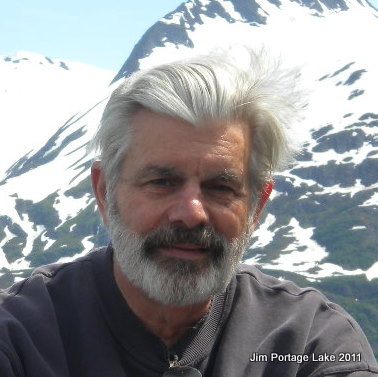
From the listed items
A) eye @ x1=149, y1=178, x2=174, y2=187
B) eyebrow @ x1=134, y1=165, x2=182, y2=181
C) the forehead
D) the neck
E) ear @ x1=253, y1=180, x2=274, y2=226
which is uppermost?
the forehead

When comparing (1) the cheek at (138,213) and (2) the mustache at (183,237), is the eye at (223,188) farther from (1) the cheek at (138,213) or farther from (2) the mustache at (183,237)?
(1) the cheek at (138,213)

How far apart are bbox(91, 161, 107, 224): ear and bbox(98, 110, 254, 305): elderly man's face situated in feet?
1.61

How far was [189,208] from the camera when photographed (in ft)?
21.3

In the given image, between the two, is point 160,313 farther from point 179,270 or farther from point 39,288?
point 39,288

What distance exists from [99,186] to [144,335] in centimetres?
152

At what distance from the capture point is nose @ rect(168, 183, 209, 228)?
6.48 metres

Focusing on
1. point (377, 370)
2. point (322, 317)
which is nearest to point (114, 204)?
point (322, 317)

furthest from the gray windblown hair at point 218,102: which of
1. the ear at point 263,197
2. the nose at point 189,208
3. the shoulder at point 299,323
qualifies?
the shoulder at point 299,323

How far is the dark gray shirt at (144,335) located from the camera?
6.15m

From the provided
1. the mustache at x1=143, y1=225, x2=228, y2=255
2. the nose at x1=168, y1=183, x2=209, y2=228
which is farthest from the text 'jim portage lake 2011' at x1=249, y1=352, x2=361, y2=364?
the nose at x1=168, y1=183, x2=209, y2=228

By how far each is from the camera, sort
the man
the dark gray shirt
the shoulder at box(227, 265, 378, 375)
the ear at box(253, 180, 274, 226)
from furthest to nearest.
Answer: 1. the ear at box(253, 180, 274, 226)
2. the shoulder at box(227, 265, 378, 375)
3. the man
4. the dark gray shirt

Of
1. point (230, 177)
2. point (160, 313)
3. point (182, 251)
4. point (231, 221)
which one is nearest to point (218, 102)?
point (230, 177)

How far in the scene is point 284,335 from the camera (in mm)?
6844

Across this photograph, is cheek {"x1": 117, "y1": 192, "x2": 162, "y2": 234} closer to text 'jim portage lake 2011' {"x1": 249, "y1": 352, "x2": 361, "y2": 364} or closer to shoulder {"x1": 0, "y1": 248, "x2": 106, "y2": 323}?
shoulder {"x1": 0, "y1": 248, "x2": 106, "y2": 323}
